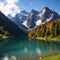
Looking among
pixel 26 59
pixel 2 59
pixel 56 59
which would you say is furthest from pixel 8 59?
pixel 56 59

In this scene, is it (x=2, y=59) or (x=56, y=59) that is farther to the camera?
(x=2, y=59)

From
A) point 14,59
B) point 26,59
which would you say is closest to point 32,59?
point 26,59

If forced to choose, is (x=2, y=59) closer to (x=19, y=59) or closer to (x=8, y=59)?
(x=8, y=59)

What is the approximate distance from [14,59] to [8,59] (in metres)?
3.38

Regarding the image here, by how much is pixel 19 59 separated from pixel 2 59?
9146 millimetres

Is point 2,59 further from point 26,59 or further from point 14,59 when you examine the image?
point 26,59

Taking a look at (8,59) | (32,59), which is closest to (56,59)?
(32,59)

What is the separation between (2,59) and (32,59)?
A: 16212 millimetres

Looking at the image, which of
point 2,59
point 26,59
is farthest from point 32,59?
point 2,59

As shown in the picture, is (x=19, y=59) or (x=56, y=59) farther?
(x=19, y=59)

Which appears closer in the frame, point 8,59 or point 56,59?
point 56,59

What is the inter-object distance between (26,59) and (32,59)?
3.39 metres

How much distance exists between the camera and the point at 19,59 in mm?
90750

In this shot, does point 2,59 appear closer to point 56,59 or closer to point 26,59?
point 26,59
